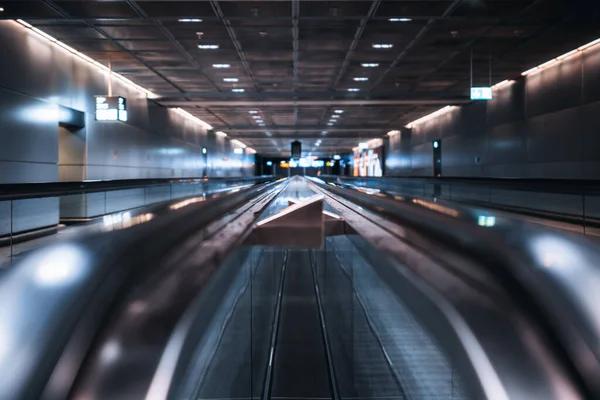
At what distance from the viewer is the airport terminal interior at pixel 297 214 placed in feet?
6.44

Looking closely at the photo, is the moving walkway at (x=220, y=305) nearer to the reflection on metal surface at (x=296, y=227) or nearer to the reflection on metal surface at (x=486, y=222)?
the reflection on metal surface at (x=486, y=222)

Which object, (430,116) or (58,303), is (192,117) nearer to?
(430,116)

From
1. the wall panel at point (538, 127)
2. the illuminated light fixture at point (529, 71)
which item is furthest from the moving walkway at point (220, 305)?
the illuminated light fixture at point (529, 71)

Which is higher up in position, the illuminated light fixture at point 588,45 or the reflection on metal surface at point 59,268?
the illuminated light fixture at point 588,45

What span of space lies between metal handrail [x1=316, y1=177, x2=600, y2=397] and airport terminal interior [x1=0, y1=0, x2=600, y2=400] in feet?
0.04

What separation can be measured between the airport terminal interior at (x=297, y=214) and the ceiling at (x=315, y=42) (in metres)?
0.10

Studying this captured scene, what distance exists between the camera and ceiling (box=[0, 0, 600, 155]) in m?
10.9

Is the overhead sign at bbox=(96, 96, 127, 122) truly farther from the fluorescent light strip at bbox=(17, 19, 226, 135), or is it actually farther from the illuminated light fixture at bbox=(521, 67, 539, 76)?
the illuminated light fixture at bbox=(521, 67, 539, 76)

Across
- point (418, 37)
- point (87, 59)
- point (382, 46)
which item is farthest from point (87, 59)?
point (418, 37)

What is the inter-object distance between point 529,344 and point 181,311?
1.43 metres

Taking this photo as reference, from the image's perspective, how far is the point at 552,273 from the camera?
2.34m

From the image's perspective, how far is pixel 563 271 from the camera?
7.70ft

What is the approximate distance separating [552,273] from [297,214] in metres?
3.29

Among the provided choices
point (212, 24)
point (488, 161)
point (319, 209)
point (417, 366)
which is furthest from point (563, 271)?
point (488, 161)
